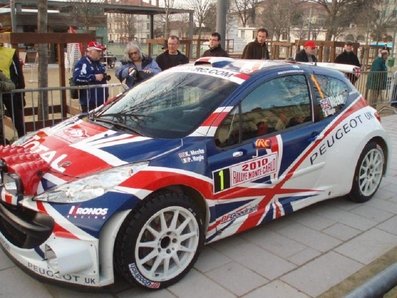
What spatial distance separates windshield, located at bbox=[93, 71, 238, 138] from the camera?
3.63 meters

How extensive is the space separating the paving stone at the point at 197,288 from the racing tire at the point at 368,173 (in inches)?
93.0

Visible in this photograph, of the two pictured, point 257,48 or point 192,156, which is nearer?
point 192,156

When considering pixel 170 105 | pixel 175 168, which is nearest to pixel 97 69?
pixel 170 105

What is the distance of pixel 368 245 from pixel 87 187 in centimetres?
265

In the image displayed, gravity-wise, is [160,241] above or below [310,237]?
above

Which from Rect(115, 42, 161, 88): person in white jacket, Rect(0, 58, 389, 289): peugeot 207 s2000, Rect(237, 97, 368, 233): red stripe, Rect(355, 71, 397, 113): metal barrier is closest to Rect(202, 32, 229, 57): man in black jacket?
Rect(115, 42, 161, 88): person in white jacket

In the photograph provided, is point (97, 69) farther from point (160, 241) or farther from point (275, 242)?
point (160, 241)

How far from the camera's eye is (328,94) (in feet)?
15.4

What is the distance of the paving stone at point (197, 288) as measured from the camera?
3232 mm

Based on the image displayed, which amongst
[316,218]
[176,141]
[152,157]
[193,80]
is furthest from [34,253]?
[316,218]

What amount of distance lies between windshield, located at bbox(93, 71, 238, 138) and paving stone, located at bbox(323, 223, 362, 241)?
5.75 feet

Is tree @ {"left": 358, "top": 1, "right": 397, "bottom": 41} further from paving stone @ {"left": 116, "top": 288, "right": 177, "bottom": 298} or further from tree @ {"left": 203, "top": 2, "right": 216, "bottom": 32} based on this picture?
paving stone @ {"left": 116, "top": 288, "right": 177, "bottom": 298}

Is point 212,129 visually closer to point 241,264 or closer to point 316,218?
point 241,264

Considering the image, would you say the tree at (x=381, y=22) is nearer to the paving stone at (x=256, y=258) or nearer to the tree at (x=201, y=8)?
the tree at (x=201, y=8)
